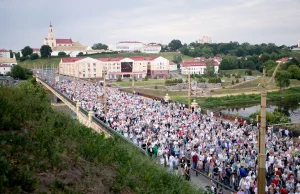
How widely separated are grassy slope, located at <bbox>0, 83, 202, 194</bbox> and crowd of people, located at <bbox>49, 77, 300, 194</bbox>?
2.01 meters

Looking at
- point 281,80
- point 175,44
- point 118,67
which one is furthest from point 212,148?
point 175,44

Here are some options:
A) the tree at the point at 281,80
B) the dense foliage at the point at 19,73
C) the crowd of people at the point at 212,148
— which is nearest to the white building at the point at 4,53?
the dense foliage at the point at 19,73

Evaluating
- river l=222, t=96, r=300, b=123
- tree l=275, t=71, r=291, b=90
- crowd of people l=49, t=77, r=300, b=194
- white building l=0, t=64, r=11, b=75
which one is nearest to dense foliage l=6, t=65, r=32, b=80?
white building l=0, t=64, r=11, b=75

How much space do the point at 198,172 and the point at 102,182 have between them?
6825 mm

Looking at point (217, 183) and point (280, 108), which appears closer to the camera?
point (217, 183)

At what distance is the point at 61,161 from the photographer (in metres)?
8.21

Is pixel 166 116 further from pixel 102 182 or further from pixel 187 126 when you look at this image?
pixel 102 182

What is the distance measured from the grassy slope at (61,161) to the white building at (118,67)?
83.8 m

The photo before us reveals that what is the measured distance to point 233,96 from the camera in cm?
5981

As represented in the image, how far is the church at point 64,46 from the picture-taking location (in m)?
148

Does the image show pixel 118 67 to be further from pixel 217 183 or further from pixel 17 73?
pixel 217 183

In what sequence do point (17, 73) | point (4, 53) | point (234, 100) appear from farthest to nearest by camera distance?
point (4, 53), point (17, 73), point (234, 100)

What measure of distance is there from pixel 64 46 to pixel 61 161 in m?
151

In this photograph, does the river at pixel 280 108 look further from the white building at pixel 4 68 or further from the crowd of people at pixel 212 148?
the white building at pixel 4 68
